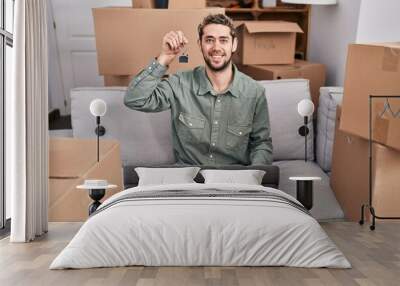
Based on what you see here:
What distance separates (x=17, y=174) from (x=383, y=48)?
1590mm

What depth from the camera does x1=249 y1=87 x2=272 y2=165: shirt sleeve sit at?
162 inches

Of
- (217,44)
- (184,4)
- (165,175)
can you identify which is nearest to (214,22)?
(217,44)

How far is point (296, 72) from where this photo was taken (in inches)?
191

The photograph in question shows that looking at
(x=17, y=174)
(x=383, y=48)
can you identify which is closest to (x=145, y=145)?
(x=17, y=174)

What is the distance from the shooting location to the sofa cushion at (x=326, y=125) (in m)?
4.23

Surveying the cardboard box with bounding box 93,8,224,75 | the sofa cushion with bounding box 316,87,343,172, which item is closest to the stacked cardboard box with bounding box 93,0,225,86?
the cardboard box with bounding box 93,8,224,75

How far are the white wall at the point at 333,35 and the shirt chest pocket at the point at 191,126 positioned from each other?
1.30 metres

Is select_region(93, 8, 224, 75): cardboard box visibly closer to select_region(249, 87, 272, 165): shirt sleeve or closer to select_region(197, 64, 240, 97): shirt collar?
select_region(197, 64, 240, 97): shirt collar

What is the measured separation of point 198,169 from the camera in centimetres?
387

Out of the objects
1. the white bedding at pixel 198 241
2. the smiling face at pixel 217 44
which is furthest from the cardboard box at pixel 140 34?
the white bedding at pixel 198 241

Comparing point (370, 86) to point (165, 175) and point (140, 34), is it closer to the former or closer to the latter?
point (165, 175)

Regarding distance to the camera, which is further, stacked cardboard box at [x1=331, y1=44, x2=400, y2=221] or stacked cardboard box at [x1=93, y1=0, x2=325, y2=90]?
stacked cardboard box at [x1=93, y1=0, x2=325, y2=90]

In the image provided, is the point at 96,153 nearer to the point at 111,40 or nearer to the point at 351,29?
the point at 111,40

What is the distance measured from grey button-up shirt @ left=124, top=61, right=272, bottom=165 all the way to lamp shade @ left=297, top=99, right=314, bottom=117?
0.59ft
